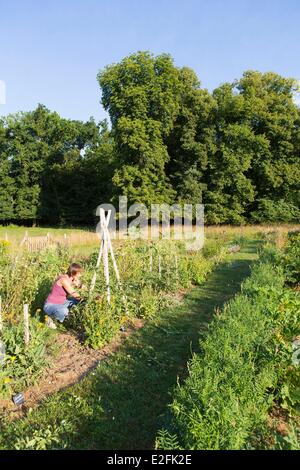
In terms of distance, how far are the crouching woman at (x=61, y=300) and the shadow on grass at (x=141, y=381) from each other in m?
1.13

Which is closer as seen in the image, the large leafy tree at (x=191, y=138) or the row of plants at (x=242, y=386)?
the row of plants at (x=242, y=386)

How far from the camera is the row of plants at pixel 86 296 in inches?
193

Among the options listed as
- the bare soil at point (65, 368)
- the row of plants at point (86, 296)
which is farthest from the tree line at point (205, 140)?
the bare soil at point (65, 368)

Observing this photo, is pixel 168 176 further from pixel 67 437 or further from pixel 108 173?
pixel 67 437

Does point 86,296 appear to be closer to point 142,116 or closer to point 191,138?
point 142,116

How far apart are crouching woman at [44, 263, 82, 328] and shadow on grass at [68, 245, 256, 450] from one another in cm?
Result: 113

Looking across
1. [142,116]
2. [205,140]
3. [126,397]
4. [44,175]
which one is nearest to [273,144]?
[205,140]

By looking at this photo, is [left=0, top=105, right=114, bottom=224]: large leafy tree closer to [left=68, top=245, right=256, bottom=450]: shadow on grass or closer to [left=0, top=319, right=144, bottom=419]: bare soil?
[left=68, top=245, right=256, bottom=450]: shadow on grass

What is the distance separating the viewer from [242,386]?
3396mm

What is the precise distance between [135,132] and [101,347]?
23318 millimetres

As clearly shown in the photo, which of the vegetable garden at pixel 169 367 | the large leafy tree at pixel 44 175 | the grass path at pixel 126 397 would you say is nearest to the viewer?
the vegetable garden at pixel 169 367

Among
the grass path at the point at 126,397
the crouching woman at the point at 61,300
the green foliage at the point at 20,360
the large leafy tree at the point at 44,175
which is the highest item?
the large leafy tree at the point at 44,175

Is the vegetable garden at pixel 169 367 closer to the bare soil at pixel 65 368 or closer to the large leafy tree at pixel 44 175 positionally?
the bare soil at pixel 65 368

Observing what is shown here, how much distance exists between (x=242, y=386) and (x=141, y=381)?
1.82 metres
